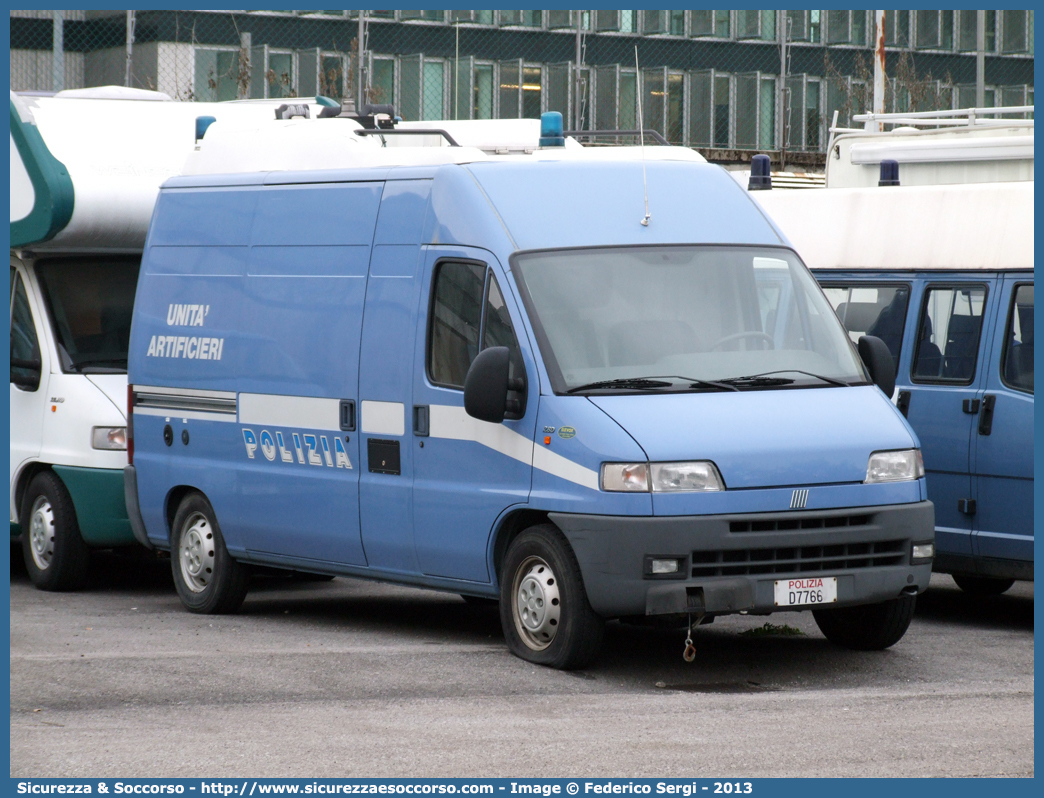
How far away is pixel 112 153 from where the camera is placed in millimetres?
13141

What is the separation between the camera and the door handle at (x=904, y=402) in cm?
1117

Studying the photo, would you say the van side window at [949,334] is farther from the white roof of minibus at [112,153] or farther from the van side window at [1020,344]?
the white roof of minibus at [112,153]

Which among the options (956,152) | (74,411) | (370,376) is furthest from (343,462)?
(956,152)

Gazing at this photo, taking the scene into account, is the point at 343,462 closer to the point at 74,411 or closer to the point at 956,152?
the point at 74,411

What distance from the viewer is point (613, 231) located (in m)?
9.65

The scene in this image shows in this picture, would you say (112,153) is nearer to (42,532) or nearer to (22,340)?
(22,340)

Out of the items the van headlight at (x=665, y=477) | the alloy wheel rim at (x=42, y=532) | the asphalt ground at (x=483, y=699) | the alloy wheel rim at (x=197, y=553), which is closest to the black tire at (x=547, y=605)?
the asphalt ground at (x=483, y=699)

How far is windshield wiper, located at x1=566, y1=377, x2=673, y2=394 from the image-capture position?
8.99 m

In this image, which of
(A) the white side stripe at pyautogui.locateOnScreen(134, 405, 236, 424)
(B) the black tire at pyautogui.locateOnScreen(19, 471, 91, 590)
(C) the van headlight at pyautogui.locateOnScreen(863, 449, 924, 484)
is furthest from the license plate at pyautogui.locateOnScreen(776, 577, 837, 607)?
(B) the black tire at pyautogui.locateOnScreen(19, 471, 91, 590)

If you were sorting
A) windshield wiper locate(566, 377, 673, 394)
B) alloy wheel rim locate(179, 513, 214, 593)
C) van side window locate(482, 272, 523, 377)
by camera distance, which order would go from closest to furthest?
windshield wiper locate(566, 377, 673, 394) < van side window locate(482, 272, 523, 377) < alloy wheel rim locate(179, 513, 214, 593)

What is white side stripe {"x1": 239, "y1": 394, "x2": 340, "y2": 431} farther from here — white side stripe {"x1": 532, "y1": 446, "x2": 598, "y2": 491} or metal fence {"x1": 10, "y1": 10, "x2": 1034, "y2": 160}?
metal fence {"x1": 10, "y1": 10, "x2": 1034, "y2": 160}

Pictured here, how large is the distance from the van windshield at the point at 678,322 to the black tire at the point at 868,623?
1.23 metres

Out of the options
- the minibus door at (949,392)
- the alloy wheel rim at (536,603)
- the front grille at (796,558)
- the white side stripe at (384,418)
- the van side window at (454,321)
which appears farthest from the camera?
the minibus door at (949,392)

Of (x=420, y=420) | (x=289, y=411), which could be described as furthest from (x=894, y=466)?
(x=289, y=411)
